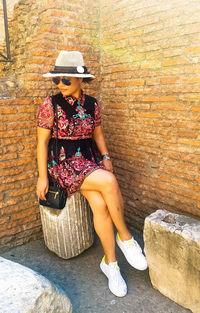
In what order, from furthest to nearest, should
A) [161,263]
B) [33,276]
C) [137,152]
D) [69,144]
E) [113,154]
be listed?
1. [113,154]
2. [137,152]
3. [69,144]
4. [161,263]
5. [33,276]

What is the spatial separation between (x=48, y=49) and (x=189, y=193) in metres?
2.08

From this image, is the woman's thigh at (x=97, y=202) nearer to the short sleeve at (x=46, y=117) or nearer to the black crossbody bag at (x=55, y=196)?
the black crossbody bag at (x=55, y=196)

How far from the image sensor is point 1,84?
129 inches

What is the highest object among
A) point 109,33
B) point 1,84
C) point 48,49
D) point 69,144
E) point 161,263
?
point 109,33

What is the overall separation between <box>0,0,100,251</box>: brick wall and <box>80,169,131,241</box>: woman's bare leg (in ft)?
2.79

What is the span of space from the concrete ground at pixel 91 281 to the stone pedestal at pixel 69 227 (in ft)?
0.43

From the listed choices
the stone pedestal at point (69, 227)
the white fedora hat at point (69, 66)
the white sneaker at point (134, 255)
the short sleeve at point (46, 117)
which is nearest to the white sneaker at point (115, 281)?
the white sneaker at point (134, 255)

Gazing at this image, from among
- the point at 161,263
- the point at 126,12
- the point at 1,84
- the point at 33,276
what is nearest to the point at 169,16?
the point at 126,12

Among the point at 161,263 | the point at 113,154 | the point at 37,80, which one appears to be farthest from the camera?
the point at 113,154

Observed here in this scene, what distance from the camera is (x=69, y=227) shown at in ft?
9.89

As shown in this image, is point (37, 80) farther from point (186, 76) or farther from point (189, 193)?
point (189, 193)

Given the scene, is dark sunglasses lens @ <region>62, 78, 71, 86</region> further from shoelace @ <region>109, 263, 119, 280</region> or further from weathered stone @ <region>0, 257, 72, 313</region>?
shoelace @ <region>109, 263, 119, 280</region>

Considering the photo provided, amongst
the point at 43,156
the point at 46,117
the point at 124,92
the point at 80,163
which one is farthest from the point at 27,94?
the point at 124,92

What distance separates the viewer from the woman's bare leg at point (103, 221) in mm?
2705
